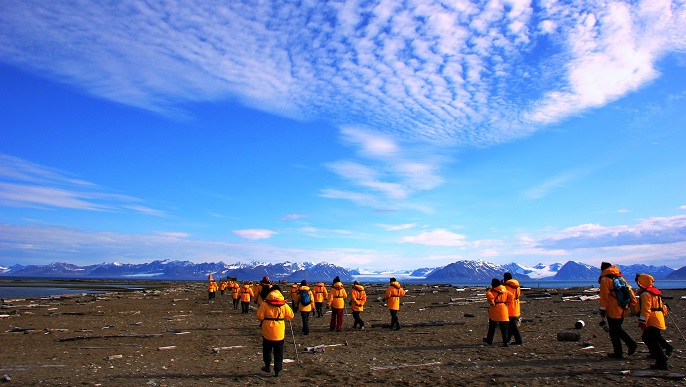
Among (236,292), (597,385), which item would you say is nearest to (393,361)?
(597,385)

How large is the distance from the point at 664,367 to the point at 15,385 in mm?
15628

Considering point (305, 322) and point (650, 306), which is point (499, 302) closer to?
point (650, 306)

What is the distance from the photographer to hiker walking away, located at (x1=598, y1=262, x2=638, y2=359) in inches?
445

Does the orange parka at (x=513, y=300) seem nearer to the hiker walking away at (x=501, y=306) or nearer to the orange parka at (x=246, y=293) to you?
the hiker walking away at (x=501, y=306)

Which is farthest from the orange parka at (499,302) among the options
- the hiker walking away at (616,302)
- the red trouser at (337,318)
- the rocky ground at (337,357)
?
the red trouser at (337,318)

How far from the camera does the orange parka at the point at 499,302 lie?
14031 mm

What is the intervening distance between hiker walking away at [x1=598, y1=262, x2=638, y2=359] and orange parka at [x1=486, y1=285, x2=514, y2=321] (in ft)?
9.65

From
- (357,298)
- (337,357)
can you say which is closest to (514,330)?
(337,357)

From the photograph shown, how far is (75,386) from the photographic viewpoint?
9781mm

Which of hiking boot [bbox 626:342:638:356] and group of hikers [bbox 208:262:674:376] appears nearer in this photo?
group of hikers [bbox 208:262:674:376]

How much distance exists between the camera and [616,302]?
1148 cm

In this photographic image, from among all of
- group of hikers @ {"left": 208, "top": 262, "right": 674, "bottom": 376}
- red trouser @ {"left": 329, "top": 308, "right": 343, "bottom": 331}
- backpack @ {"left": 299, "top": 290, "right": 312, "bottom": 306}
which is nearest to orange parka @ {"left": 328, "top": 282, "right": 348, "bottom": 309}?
red trouser @ {"left": 329, "top": 308, "right": 343, "bottom": 331}

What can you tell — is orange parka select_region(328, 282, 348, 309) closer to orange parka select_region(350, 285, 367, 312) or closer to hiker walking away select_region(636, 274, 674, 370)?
orange parka select_region(350, 285, 367, 312)

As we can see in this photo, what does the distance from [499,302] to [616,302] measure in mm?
3500
